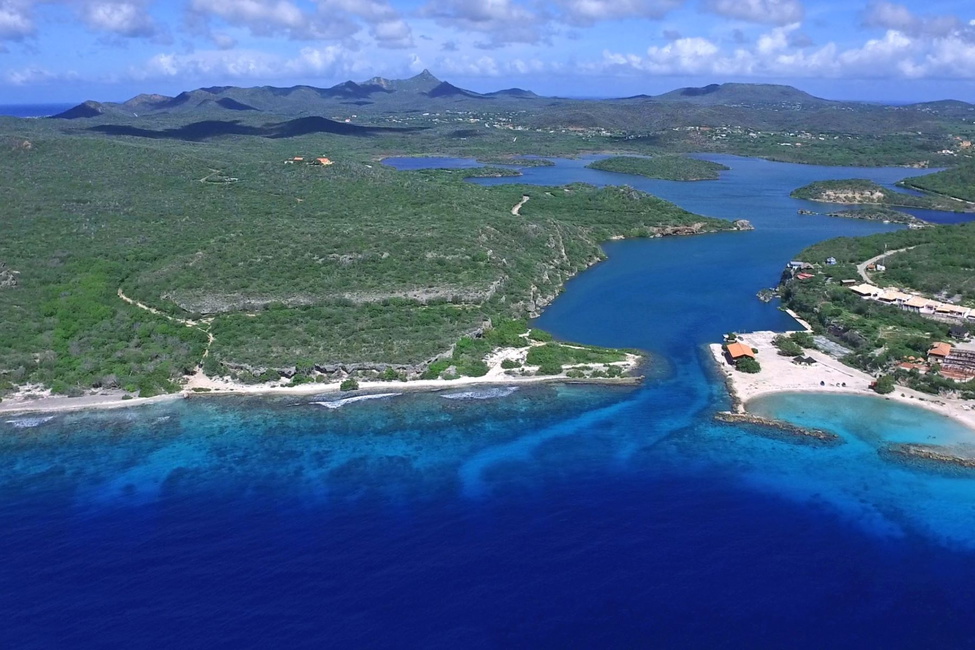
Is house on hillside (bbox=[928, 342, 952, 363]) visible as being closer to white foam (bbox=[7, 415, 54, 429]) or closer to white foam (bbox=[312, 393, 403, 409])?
white foam (bbox=[312, 393, 403, 409])

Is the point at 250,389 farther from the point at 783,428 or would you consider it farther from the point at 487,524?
the point at 783,428

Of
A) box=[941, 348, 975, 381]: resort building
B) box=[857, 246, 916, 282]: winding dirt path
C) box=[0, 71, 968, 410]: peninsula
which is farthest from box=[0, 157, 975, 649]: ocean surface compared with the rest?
box=[857, 246, 916, 282]: winding dirt path

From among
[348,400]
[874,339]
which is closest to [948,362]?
[874,339]

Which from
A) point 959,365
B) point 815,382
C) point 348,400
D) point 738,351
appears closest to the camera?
point 348,400

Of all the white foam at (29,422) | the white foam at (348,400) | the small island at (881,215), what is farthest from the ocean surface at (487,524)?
the small island at (881,215)

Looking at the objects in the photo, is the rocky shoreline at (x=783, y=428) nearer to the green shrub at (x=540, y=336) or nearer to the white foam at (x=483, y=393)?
the white foam at (x=483, y=393)

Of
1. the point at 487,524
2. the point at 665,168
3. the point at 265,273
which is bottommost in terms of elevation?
the point at 487,524

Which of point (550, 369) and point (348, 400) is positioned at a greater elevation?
point (550, 369)
